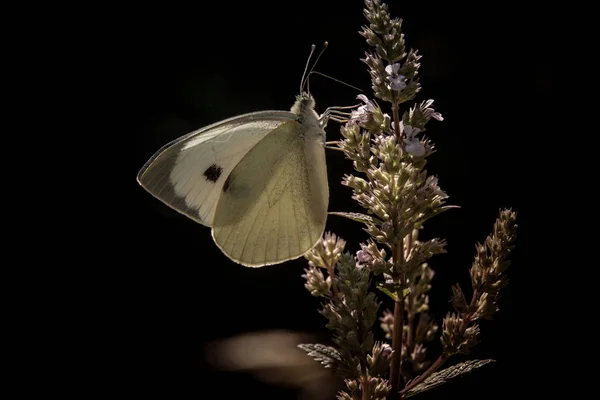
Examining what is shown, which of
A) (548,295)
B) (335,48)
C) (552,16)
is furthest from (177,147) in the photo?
(552,16)

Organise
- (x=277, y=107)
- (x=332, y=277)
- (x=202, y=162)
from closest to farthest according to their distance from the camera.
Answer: (x=332, y=277), (x=202, y=162), (x=277, y=107)

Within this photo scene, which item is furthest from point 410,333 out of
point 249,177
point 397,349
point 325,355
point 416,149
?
point 249,177

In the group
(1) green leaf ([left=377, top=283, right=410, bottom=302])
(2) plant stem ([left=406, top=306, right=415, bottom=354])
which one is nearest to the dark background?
(2) plant stem ([left=406, top=306, right=415, bottom=354])

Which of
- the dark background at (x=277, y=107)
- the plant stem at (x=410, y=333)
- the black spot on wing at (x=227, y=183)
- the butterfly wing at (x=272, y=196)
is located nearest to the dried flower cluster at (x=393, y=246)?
the plant stem at (x=410, y=333)

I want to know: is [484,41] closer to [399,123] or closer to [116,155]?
[399,123]

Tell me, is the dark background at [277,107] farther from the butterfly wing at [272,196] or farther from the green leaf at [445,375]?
the green leaf at [445,375]

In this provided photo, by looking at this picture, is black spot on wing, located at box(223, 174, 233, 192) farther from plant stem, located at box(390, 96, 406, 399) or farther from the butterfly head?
plant stem, located at box(390, 96, 406, 399)

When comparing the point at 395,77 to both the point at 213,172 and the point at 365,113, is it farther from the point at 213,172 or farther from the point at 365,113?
the point at 213,172
